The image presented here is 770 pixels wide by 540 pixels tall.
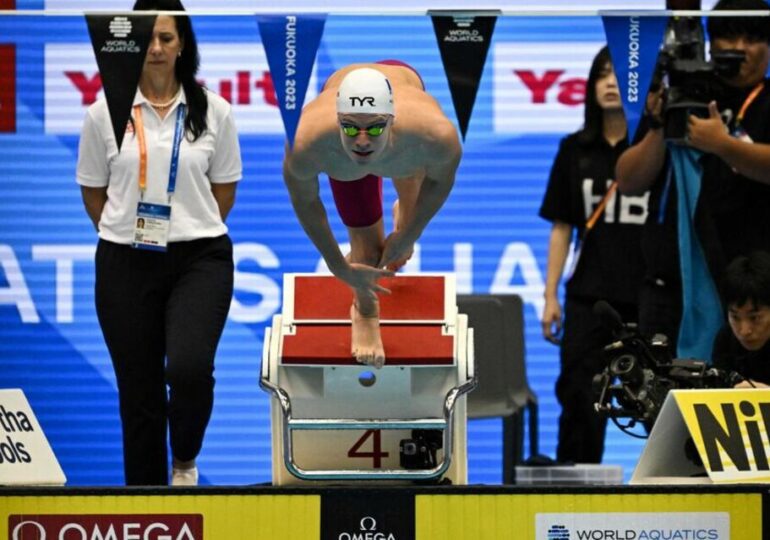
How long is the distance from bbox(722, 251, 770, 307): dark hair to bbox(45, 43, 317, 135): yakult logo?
266 centimetres

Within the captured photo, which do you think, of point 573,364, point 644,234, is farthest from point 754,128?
point 573,364

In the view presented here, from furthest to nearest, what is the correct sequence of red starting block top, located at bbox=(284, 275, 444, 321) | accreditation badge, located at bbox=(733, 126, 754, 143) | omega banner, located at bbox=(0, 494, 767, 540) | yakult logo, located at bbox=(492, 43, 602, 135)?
yakult logo, located at bbox=(492, 43, 602, 135) → accreditation badge, located at bbox=(733, 126, 754, 143) → red starting block top, located at bbox=(284, 275, 444, 321) → omega banner, located at bbox=(0, 494, 767, 540)

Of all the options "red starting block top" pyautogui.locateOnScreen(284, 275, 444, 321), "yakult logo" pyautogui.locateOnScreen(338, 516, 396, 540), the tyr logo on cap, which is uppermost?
the tyr logo on cap

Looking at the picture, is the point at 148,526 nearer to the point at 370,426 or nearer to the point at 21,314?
the point at 370,426

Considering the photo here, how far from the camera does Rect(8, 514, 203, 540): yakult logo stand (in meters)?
4.39

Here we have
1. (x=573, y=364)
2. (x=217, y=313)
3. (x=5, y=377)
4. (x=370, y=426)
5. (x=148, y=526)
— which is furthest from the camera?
(x=5, y=377)

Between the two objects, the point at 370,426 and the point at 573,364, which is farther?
the point at 573,364

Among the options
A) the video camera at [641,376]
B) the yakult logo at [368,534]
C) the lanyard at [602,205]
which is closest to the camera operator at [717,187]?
the lanyard at [602,205]

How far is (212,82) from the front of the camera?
761 cm

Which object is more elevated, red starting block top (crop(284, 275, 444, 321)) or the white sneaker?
red starting block top (crop(284, 275, 444, 321))

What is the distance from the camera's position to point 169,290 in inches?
210

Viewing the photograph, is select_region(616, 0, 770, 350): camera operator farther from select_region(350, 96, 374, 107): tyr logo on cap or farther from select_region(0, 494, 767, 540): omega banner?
select_region(350, 96, 374, 107): tyr logo on cap

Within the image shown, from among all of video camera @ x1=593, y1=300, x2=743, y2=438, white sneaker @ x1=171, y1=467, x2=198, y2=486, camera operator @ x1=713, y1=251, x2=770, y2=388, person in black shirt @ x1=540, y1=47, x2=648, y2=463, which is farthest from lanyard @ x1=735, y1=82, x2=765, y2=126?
white sneaker @ x1=171, y1=467, x2=198, y2=486

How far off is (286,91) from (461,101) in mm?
545
